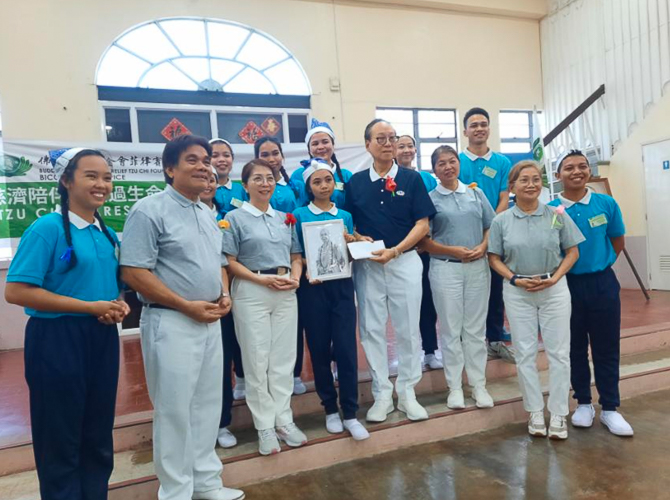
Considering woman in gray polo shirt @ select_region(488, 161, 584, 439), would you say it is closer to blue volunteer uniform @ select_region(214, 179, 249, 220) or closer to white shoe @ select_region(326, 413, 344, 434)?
white shoe @ select_region(326, 413, 344, 434)

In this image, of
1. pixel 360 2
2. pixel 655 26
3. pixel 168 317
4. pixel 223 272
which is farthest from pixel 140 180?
pixel 655 26

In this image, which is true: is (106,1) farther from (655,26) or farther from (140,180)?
(655,26)

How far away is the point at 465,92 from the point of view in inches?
304

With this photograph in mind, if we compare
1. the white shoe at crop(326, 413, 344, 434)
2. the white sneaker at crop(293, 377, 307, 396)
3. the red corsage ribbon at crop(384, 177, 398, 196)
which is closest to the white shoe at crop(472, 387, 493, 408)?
the white shoe at crop(326, 413, 344, 434)

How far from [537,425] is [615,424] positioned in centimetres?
43

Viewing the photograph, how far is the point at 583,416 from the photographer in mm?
2664

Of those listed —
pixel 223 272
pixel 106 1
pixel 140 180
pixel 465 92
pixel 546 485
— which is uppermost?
pixel 106 1

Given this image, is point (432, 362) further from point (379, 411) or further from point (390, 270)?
point (390, 270)

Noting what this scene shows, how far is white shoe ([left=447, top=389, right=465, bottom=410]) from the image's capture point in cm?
272

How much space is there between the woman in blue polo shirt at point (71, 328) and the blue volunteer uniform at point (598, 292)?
2396 mm

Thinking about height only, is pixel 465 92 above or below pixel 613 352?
above

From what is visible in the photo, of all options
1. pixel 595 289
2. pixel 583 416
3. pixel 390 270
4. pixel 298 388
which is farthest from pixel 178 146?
pixel 583 416

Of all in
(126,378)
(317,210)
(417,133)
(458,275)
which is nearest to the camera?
(317,210)

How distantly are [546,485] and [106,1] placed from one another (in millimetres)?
7105
